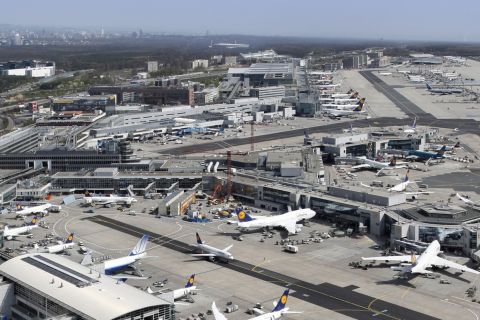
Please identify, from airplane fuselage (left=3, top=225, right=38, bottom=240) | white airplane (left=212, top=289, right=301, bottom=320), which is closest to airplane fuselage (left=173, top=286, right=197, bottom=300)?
white airplane (left=212, top=289, right=301, bottom=320)

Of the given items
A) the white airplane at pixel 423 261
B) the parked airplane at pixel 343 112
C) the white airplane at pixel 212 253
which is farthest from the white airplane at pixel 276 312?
the parked airplane at pixel 343 112

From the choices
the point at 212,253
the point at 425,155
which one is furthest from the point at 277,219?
the point at 425,155

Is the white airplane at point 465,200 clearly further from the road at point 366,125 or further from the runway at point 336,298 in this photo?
the road at point 366,125

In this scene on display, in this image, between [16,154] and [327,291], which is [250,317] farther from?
[16,154]

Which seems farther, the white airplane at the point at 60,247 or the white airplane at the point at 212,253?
the white airplane at the point at 60,247

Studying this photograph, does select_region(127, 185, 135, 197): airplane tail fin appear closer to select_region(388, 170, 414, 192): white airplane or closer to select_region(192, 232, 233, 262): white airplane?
select_region(192, 232, 233, 262): white airplane
